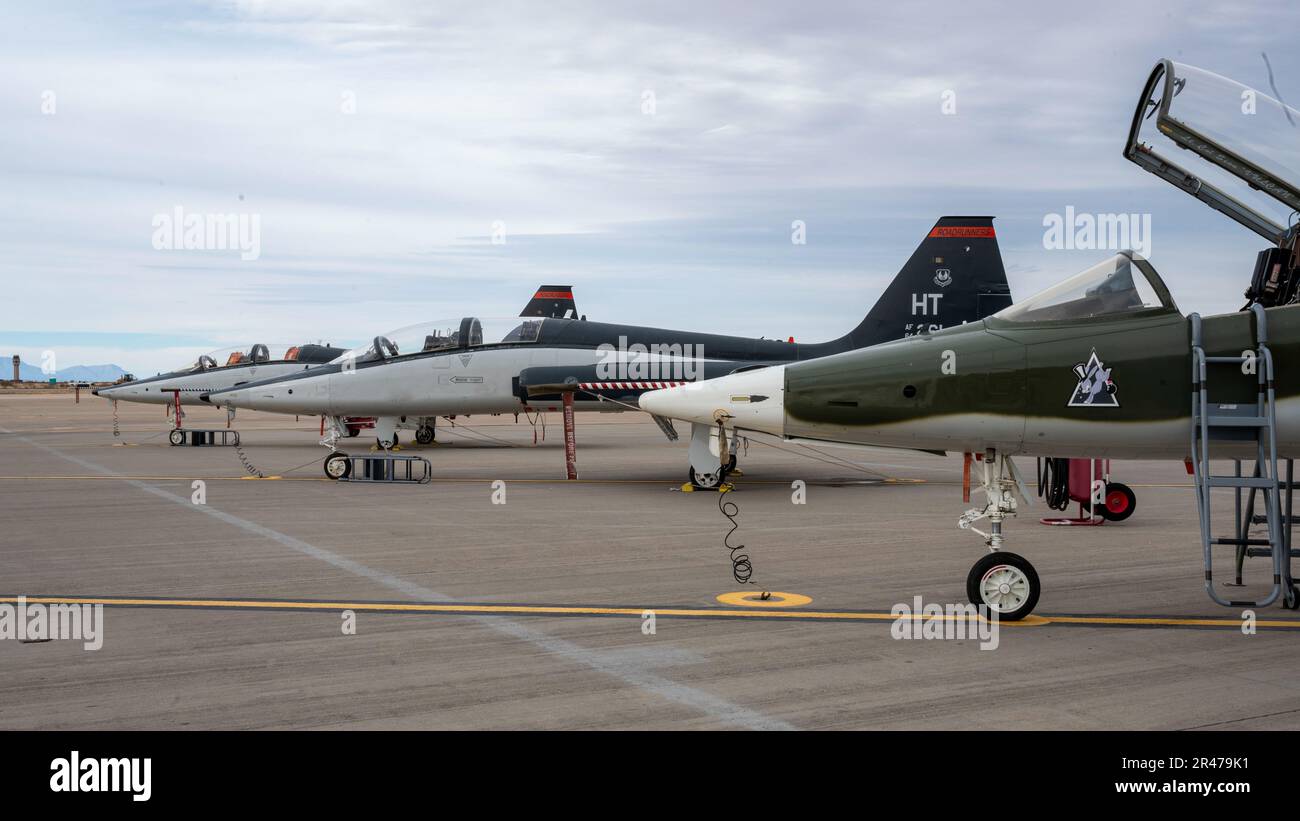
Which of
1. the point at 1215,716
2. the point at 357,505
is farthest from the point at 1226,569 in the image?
the point at 357,505

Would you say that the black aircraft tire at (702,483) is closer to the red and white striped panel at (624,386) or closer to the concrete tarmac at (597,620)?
the concrete tarmac at (597,620)

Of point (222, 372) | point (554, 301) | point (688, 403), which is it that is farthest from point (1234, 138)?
point (554, 301)

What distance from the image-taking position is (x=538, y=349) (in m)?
22.4

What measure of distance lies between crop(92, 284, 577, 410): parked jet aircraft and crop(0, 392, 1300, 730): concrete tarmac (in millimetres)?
16512

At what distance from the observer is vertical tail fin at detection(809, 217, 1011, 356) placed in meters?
20.4

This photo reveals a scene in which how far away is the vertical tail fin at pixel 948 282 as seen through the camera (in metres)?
Result: 20.4

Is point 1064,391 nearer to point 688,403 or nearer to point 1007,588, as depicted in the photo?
point 1007,588

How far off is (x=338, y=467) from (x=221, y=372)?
15069 millimetres

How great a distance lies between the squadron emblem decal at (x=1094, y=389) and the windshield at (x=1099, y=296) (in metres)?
0.44

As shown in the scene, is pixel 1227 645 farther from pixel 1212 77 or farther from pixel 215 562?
pixel 215 562

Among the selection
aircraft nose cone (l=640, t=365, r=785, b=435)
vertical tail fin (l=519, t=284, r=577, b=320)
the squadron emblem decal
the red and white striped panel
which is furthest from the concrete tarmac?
vertical tail fin (l=519, t=284, r=577, b=320)

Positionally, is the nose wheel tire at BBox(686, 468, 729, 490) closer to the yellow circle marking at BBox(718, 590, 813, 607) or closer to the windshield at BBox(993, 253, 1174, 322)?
the yellow circle marking at BBox(718, 590, 813, 607)
